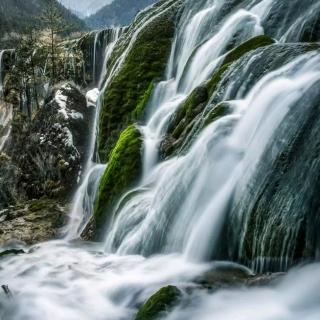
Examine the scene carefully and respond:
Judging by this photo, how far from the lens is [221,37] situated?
720 inches

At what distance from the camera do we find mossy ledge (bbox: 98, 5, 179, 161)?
70.4 feet

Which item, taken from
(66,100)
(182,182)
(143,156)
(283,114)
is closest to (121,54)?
(66,100)

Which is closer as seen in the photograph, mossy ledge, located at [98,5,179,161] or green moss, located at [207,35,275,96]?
green moss, located at [207,35,275,96]

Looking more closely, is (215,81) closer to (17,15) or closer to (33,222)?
(33,222)

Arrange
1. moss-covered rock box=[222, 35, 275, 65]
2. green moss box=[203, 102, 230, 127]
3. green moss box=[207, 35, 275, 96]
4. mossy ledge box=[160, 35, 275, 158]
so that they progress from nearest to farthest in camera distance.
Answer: green moss box=[203, 102, 230, 127] → green moss box=[207, 35, 275, 96] → mossy ledge box=[160, 35, 275, 158] → moss-covered rock box=[222, 35, 275, 65]

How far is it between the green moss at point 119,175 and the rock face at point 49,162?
3417mm

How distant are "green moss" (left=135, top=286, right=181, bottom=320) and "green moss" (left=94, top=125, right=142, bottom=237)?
7236mm

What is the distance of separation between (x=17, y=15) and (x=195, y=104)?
472 feet

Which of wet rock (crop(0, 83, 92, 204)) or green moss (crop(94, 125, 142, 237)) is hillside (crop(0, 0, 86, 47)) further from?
green moss (crop(94, 125, 142, 237))

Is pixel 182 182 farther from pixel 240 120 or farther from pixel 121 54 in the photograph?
pixel 121 54

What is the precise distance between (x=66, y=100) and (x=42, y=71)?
20038mm

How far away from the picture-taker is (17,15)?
149125mm

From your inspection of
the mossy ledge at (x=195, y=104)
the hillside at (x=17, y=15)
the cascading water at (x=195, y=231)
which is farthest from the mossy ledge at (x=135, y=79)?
the hillside at (x=17, y=15)

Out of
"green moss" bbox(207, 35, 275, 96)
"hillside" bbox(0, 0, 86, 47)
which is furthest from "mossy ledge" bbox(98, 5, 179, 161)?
"hillside" bbox(0, 0, 86, 47)
